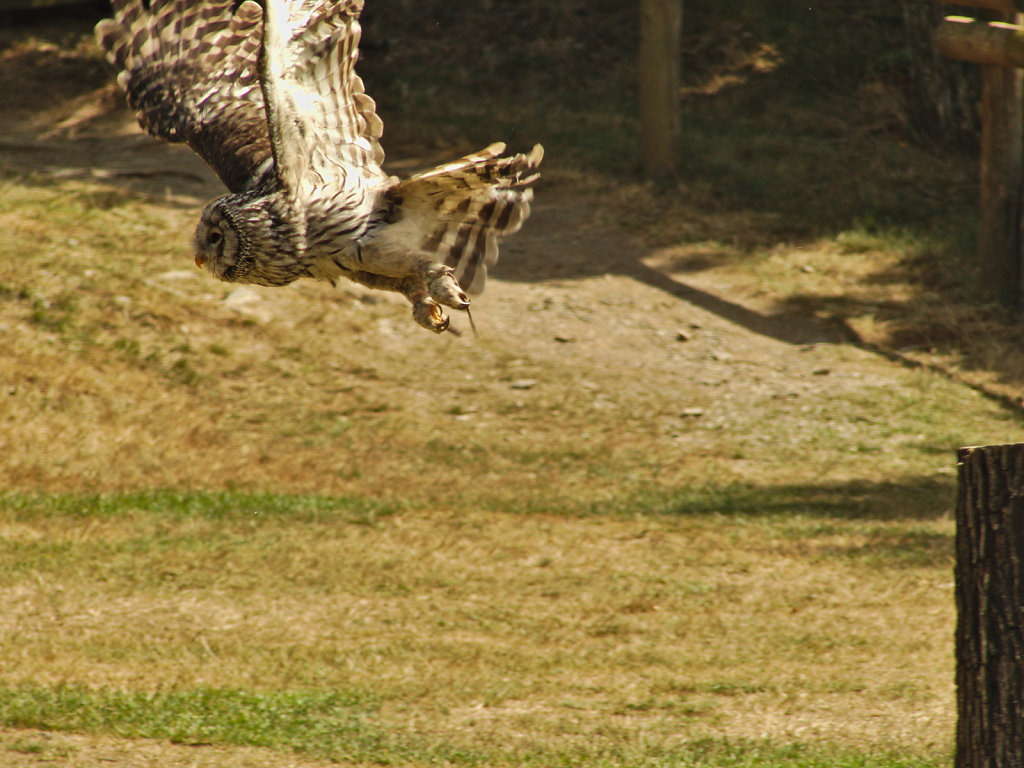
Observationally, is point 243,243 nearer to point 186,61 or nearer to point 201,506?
point 186,61

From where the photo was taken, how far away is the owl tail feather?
13.5 feet

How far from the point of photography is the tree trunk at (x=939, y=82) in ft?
45.8

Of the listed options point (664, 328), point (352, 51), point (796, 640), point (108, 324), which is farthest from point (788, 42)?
point (352, 51)

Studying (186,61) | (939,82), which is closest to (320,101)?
(186,61)

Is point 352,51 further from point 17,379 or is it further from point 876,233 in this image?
point 876,233

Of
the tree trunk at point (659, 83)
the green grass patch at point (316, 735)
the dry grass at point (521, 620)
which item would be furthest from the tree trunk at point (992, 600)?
the tree trunk at point (659, 83)

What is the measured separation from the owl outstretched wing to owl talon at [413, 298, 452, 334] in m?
1.36

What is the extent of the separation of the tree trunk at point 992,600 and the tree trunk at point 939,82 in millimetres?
10825

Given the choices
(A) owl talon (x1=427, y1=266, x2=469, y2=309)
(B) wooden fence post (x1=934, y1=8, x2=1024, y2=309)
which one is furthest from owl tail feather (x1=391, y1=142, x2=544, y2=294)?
(B) wooden fence post (x1=934, y1=8, x2=1024, y2=309)

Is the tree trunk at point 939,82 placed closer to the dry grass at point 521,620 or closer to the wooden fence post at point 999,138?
the wooden fence post at point 999,138

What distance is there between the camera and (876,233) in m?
12.9

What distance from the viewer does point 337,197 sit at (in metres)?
4.17

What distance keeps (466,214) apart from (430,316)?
372 millimetres

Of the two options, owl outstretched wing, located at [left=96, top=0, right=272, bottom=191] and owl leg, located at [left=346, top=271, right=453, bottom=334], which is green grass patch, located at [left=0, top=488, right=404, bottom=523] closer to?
owl outstretched wing, located at [left=96, top=0, right=272, bottom=191]
